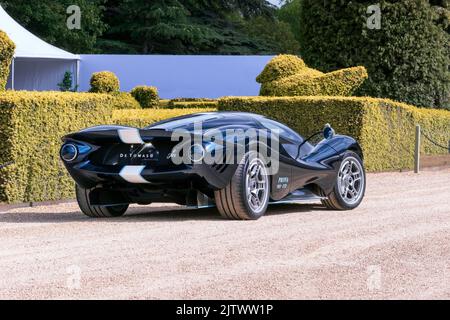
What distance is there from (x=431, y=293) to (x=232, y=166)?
454cm

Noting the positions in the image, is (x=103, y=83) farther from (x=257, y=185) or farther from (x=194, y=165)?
(x=194, y=165)

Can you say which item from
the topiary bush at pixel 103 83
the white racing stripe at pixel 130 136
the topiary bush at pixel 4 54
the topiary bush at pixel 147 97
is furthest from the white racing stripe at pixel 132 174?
the topiary bush at pixel 147 97

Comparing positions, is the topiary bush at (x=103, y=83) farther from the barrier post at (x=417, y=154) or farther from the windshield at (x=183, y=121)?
the windshield at (x=183, y=121)

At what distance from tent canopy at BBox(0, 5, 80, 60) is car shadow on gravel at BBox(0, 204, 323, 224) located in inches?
839

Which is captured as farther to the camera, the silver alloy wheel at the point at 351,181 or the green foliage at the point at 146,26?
the green foliage at the point at 146,26

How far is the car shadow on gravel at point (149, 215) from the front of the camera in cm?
1320

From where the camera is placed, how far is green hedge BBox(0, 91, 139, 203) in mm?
14734

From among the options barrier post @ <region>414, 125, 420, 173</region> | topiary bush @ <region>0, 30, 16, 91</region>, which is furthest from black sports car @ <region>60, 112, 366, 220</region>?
barrier post @ <region>414, 125, 420, 173</region>

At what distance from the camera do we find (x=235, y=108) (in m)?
21.9

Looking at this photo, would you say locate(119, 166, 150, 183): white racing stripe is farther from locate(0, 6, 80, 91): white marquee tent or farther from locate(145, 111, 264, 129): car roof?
locate(0, 6, 80, 91): white marquee tent

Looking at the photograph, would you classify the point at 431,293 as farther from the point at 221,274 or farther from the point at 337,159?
the point at 337,159

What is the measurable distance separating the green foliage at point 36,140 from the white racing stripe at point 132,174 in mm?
2793

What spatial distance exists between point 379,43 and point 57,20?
24.4 metres
